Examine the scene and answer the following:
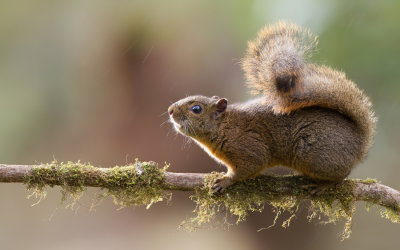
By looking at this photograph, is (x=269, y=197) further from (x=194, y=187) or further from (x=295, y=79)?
(x=295, y=79)

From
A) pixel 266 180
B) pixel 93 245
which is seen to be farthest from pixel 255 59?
pixel 93 245

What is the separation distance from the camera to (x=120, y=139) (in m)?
10.1

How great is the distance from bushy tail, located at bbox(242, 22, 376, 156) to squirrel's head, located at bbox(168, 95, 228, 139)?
0.41m

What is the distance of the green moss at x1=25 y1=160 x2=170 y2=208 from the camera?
3.54 meters

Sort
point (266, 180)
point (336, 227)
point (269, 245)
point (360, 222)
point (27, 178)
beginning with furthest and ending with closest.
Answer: point (360, 222)
point (336, 227)
point (269, 245)
point (266, 180)
point (27, 178)

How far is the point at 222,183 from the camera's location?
3873 millimetres

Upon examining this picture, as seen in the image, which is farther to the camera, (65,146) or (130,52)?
(65,146)

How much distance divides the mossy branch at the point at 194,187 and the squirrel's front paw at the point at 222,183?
5 cm

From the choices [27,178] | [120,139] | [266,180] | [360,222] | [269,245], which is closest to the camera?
[27,178]

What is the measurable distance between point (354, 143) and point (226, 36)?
5817 mm

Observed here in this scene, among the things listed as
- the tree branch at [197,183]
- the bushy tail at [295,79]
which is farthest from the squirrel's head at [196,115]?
the tree branch at [197,183]

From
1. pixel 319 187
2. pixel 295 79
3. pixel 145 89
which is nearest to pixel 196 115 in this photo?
pixel 295 79

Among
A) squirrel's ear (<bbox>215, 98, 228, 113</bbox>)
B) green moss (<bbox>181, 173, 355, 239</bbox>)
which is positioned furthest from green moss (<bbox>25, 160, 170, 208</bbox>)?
squirrel's ear (<bbox>215, 98, 228, 113</bbox>)

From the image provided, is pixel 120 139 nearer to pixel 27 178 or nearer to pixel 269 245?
pixel 269 245
